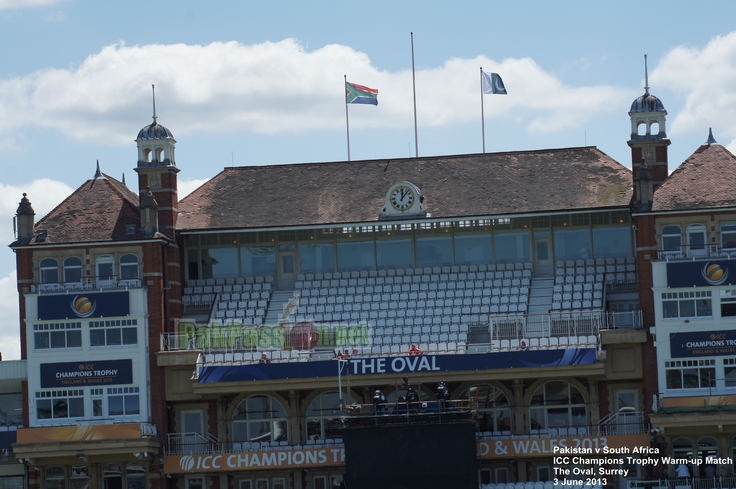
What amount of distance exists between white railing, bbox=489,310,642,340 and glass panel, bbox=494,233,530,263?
5019 mm

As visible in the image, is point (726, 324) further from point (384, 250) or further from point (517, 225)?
point (384, 250)

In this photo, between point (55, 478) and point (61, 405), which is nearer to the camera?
point (61, 405)

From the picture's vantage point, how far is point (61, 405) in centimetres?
6450

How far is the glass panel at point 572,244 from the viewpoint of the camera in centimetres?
6812

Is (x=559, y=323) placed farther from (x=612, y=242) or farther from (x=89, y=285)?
(x=89, y=285)

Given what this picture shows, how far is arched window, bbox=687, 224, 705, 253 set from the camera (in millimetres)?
63219

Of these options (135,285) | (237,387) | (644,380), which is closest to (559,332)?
(644,380)

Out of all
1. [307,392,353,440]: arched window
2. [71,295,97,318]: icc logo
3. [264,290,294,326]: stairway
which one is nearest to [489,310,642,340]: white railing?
[307,392,353,440]: arched window

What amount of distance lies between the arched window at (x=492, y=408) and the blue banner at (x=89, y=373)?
44.6 feet

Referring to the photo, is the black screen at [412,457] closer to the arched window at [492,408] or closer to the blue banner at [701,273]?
the arched window at [492,408]

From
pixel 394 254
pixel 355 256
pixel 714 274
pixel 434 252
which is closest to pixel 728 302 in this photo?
pixel 714 274

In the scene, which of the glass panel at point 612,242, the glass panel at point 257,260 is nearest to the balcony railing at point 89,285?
the glass panel at point 257,260

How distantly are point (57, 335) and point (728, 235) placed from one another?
27087mm

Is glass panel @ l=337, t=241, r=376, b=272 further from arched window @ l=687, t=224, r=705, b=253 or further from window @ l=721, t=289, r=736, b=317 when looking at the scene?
window @ l=721, t=289, r=736, b=317
